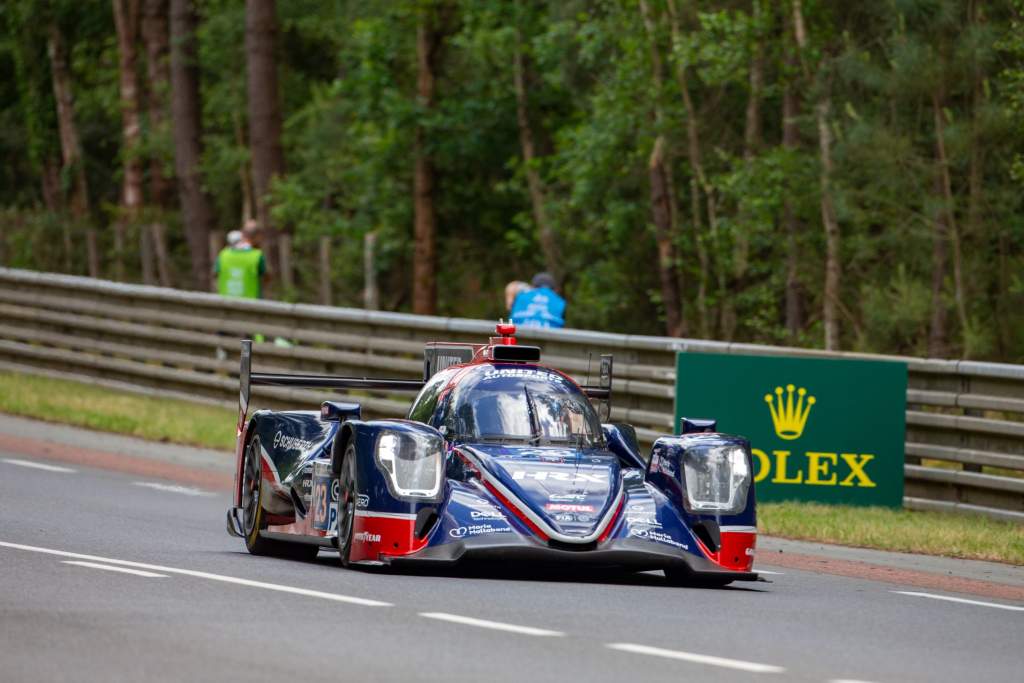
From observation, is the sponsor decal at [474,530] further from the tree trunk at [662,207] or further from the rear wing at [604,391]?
the tree trunk at [662,207]

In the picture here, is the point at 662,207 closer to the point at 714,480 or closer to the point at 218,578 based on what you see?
the point at 714,480

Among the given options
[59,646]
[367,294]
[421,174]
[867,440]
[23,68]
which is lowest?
[59,646]

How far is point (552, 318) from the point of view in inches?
833

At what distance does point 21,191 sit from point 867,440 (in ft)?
197

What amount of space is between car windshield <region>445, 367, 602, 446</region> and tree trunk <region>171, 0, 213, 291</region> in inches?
1119

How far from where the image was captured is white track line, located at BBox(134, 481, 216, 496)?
17688 millimetres

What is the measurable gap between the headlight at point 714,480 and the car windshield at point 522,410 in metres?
0.85

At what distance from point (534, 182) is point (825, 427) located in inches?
761

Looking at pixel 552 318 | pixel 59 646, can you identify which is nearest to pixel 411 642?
pixel 59 646

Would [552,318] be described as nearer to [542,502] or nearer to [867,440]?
[867,440]

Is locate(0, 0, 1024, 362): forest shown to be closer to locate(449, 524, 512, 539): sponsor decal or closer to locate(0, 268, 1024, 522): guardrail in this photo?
locate(0, 268, 1024, 522): guardrail

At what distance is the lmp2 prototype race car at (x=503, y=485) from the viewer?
11.2 m

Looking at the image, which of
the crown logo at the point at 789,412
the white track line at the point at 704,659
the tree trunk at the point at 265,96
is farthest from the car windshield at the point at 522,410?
the tree trunk at the point at 265,96

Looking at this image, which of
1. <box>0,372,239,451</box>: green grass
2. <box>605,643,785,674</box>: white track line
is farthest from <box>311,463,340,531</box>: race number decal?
<box>0,372,239,451</box>: green grass
